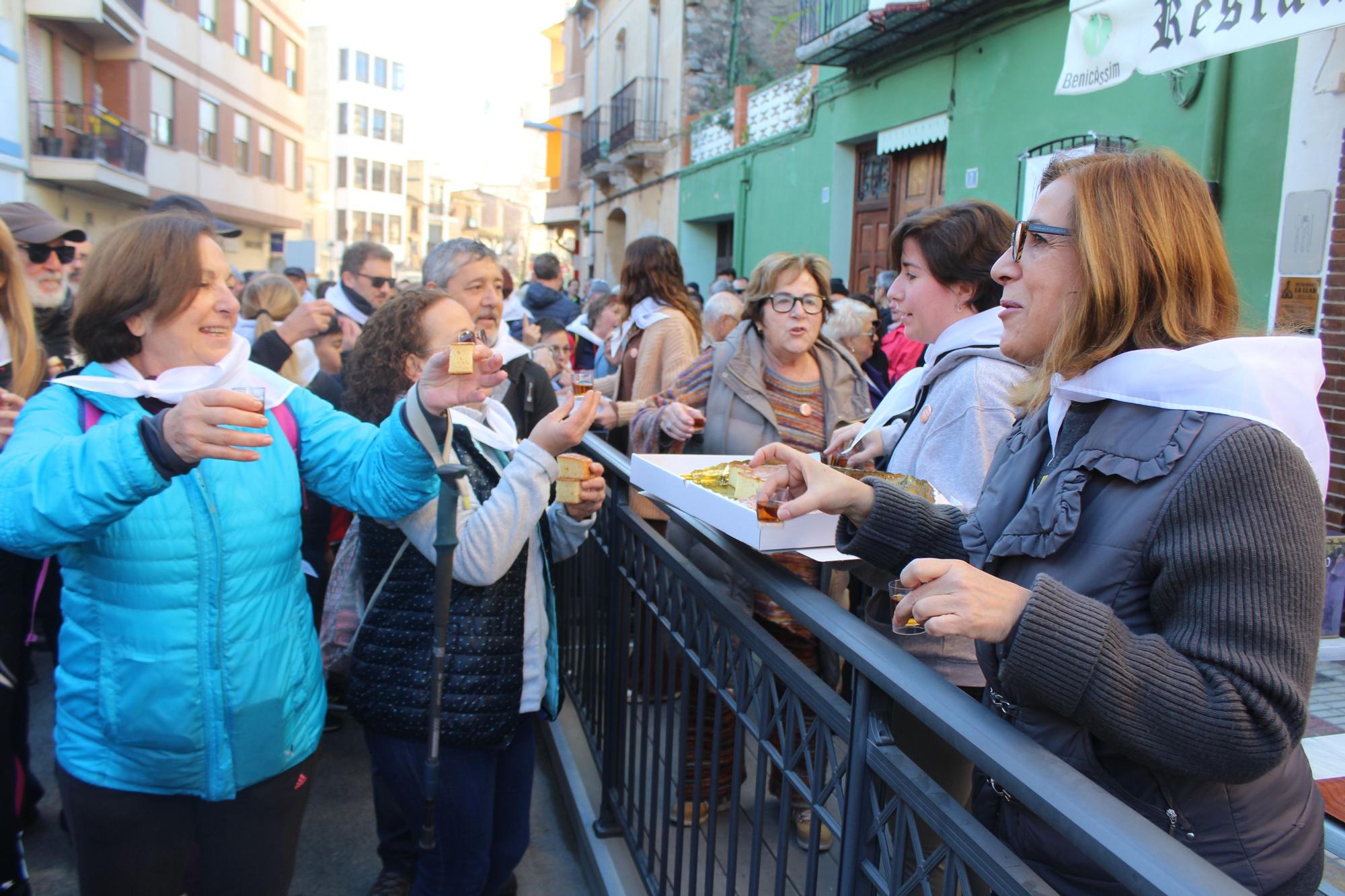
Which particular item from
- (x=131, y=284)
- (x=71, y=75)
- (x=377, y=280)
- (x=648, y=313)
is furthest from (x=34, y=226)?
(x=71, y=75)

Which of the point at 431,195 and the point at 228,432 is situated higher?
the point at 431,195

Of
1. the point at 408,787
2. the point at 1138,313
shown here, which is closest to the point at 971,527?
the point at 1138,313

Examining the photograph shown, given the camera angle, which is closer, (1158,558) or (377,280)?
(1158,558)

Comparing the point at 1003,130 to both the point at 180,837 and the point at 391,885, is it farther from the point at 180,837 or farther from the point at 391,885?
the point at 180,837

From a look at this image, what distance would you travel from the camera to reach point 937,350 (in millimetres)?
2588

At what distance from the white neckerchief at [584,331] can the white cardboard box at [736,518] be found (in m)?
5.49

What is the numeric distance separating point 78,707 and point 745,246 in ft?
52.2

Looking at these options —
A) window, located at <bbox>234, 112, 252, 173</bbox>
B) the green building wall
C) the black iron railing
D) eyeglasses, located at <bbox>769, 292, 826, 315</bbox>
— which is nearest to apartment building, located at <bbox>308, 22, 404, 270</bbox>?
window, located at <bbox>234, 112, 252, 173</bbox>

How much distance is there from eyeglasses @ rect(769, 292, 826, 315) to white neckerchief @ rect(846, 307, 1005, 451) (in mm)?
630

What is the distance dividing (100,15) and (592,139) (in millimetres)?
12917

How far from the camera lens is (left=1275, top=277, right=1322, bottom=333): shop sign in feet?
19.1

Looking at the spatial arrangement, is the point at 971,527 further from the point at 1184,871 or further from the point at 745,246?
the point at 745,246

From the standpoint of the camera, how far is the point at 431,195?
245ft

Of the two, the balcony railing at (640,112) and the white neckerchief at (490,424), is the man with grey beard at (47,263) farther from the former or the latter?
the balcony railing at (640,112)
